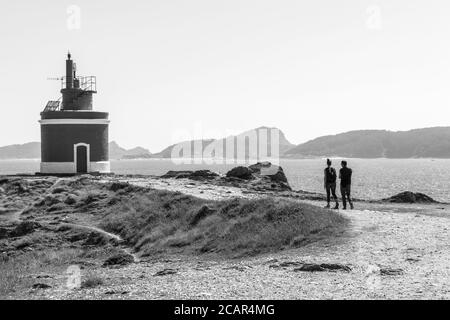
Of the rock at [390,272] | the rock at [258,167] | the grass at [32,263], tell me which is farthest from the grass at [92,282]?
the rock at [258,167]

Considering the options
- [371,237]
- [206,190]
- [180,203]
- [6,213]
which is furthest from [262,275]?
[6,213]

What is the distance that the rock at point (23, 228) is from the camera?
27422mm

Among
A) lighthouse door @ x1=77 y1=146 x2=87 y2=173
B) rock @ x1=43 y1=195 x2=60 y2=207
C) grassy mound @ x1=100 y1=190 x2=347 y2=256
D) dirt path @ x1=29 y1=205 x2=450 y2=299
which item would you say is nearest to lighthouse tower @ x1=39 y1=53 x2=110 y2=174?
lighthouse door @ x1=77 y1=146 x2=87 y2=173

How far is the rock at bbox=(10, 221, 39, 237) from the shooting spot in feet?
90.0

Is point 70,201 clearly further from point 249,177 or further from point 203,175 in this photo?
point 249,177

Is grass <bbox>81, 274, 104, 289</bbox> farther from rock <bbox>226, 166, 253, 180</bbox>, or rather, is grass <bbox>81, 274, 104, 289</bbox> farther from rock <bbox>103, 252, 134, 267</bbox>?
rock <bbox>226, 166, 253, 180</bbox>

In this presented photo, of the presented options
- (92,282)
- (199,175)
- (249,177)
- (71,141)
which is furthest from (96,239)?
(71,141)

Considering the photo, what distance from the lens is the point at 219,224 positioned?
2167cm

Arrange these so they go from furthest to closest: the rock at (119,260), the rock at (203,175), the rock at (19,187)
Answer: the rock at (203,175) → the rock at (19,187) → the rock at (119,260)

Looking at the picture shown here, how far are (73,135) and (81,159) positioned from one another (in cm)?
201

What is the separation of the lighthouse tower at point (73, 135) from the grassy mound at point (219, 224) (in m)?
18.3

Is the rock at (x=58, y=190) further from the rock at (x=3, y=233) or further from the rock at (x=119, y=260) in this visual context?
the rock at (x=119, y=260)

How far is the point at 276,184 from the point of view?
3894cm

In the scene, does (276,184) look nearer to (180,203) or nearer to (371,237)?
(180,203)
